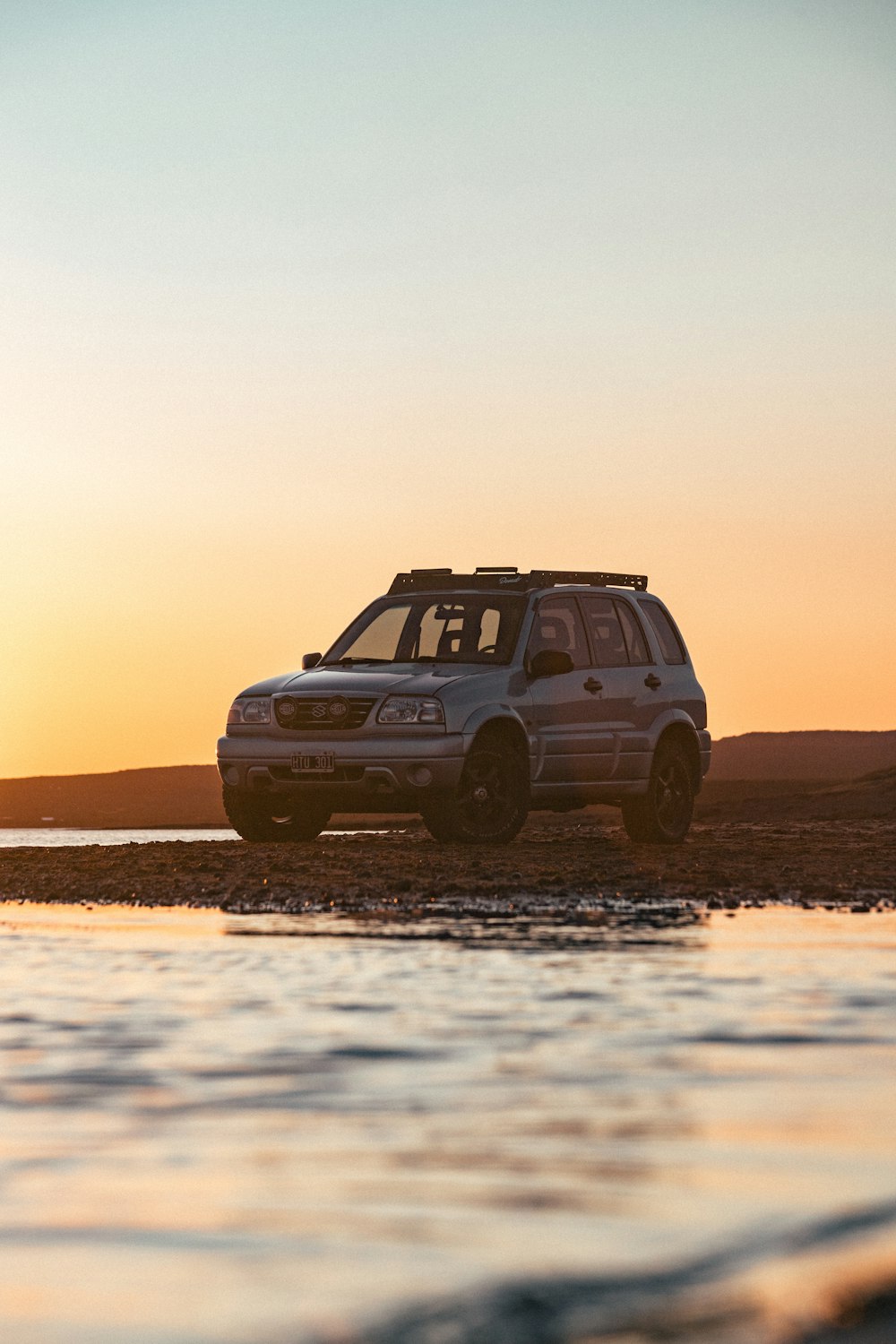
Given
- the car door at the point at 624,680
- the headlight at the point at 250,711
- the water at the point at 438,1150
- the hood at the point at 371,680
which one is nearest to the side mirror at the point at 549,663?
the hood at the point at 371,680

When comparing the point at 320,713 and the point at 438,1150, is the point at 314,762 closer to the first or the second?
the point at 320,713

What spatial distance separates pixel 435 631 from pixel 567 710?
4.35ft

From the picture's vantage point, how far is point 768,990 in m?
7.11

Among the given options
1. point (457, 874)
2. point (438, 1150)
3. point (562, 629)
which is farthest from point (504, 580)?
point (438, 1150)

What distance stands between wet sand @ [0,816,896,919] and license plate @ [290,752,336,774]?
0.58 metres

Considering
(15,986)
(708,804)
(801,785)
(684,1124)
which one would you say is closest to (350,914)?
(15,986)

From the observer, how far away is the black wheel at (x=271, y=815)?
1474 cm

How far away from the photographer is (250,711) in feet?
47.5

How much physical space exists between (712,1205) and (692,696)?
1280 centimetres

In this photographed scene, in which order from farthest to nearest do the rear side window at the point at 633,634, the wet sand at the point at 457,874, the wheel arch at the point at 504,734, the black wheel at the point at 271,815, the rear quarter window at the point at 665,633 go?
the rear quarter window at the point at 665,633 → the rear side window at the point at 633,634 → the black wheel at the point at 271,815 → the wheel arch at the point at 504,734 → the wet sand at the point at 457,874

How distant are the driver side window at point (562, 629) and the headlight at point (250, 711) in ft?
6.83

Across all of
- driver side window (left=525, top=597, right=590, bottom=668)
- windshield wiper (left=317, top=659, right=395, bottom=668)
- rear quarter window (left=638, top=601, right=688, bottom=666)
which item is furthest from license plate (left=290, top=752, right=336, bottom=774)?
rear quarter window (left=638, top=601, right=688, bottom=666)

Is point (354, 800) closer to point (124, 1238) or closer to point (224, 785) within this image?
point (224, 785)

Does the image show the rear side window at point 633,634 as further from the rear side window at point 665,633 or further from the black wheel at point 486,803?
the black wheel at point 486,803
